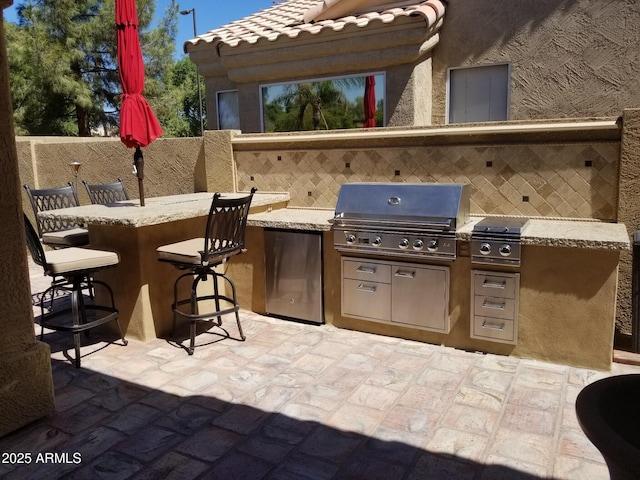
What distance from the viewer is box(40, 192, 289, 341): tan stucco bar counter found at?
4730 mm

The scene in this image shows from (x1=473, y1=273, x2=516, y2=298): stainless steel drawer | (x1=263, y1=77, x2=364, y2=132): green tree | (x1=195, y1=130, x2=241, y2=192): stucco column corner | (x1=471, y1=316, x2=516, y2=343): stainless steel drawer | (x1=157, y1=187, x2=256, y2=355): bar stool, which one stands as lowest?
(x1=471, y1=316, x2=516, y2=343): stainless steel drawer

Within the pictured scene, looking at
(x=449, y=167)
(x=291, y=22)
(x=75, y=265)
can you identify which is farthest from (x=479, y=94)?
(x=75, y=265)

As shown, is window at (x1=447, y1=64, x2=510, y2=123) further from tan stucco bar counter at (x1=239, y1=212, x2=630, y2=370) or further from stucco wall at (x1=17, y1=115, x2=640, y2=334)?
tan stucco bar counter at (x1=239, y1=212, x2=630, y2=370)

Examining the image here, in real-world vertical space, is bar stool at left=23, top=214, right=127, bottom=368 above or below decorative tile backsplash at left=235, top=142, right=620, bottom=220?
below

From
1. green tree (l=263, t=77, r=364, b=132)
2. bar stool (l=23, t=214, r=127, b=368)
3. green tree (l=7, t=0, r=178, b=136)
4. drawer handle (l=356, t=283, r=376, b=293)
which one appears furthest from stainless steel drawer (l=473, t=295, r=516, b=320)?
green tree (l=7, t=0, r=178, b=136)

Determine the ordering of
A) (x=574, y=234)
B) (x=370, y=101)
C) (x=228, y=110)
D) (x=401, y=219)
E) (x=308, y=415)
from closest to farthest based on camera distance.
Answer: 1. (x=308, y=415)
2. (x=574, y=234)
3. (x=401, y=219)
4. (x=370, y=101)
5. (x=228, y=110)

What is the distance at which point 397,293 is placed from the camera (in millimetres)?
4727

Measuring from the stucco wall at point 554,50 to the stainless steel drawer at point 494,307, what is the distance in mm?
3678

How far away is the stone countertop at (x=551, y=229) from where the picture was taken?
152 inches

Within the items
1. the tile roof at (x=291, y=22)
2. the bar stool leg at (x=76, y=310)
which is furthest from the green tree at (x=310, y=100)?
the bar stool leg at (x=76, y=310)

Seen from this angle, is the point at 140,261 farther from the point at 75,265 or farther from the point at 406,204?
the point at 406,204

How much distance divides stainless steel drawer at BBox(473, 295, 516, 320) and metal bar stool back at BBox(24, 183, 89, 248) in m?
3.80

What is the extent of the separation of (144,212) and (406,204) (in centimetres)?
237

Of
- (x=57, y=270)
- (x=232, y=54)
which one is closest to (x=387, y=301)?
(x=57, y=270)
